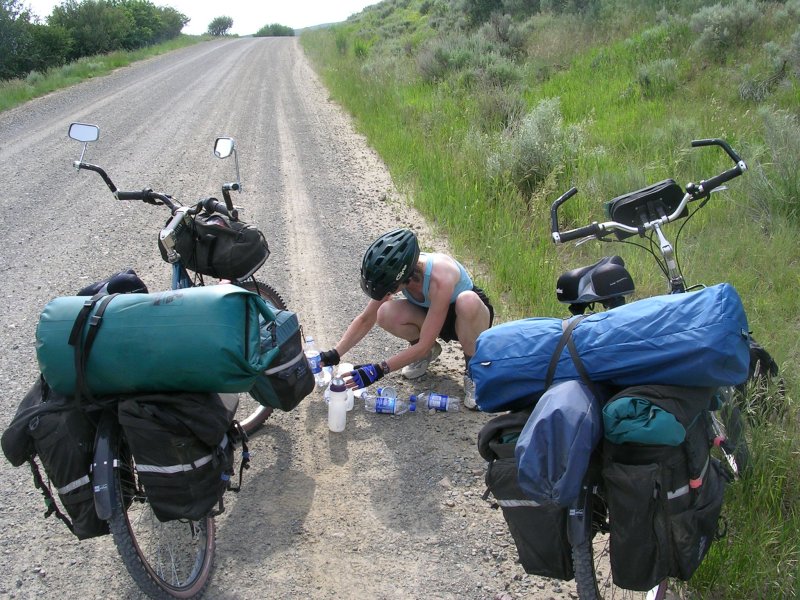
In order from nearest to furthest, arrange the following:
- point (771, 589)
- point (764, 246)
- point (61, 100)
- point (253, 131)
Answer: point (771, 589) < point (764, 246) < point (253, 131) < point (61, 100)

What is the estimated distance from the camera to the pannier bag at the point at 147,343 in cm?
243

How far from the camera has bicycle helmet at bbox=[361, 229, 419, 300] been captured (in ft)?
12.3

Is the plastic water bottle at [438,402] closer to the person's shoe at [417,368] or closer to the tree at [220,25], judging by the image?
the person's shoe at [417,368]

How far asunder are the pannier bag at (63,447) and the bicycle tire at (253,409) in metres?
1.48

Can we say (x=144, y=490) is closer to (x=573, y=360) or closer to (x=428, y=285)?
(x=573, y=360)

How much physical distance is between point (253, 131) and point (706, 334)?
12.2m

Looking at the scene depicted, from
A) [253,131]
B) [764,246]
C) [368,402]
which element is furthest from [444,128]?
[368,402]

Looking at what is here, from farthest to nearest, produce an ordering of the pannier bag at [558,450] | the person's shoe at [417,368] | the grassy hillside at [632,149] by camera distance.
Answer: the person's shoe at [417,368] → the grassy hillside at [632,149] → the pannier bag at [558,450]

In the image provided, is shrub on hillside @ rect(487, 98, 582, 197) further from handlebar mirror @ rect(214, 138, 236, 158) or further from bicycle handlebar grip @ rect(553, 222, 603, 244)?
bicycle handlebar grip @ rect(553, 222, 603, 244)

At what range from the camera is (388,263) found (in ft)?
12.3

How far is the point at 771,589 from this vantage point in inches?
104

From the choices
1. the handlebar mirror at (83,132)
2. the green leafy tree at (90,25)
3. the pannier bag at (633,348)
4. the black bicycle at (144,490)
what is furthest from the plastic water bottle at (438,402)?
the green leafy tree at (90,25)

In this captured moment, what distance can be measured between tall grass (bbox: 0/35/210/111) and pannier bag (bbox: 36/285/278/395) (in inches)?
634

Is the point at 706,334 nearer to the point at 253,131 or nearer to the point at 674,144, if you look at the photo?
the point at 674,144
